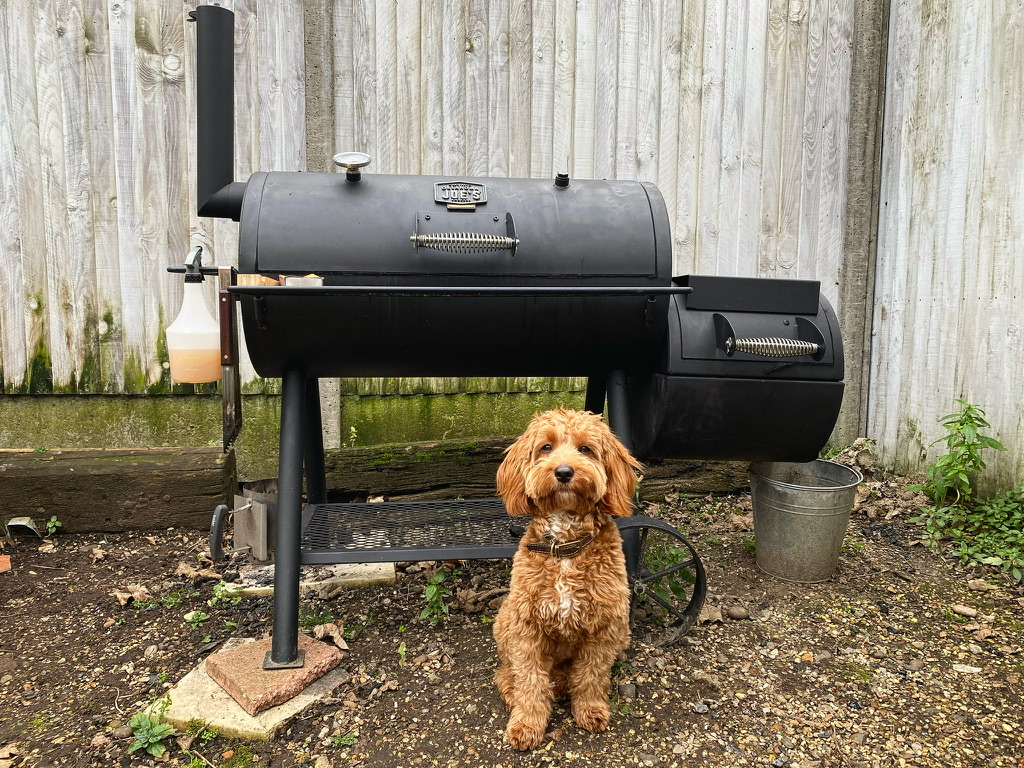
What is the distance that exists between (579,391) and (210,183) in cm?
244

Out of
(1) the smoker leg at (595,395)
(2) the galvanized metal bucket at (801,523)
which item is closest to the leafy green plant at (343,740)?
(1) the smoker leg at (595,395)

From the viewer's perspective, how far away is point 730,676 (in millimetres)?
2248

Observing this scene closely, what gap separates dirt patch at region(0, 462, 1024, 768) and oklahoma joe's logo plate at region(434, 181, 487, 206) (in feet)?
5.20

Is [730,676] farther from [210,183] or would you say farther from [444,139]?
[444,139]

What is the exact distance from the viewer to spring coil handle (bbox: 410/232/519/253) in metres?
2.11

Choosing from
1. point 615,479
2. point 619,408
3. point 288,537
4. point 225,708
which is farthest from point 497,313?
point 225,708

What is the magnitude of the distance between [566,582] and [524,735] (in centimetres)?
44

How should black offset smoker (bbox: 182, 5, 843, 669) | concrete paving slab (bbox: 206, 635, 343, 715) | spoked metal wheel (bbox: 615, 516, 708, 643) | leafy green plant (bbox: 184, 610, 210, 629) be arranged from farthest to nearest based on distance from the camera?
leafy green plant (bbox: 184, 610, 210, 629) < spoked metal wheel (bbox: 615, 516, 708, 643) < black offset smoker (bbox: 182, 5, 843, 669) < concrete paving slab (bbox: 206, 635, 343, 715)

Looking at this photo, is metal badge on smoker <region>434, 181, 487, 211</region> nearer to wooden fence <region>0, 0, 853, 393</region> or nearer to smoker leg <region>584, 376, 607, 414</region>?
smoker leg <region>584, 376, 607, 414</region>

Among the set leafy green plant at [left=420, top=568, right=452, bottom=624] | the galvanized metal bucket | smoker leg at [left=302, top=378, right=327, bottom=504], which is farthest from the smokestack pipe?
the galvanized metal bucket

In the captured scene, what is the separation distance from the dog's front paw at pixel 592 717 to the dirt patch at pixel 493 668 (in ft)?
0.11

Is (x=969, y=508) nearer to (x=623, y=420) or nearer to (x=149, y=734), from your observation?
(x=623, y=420)

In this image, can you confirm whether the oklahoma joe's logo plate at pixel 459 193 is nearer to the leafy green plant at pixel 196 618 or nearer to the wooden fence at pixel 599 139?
the wooden fence at pixel 599 139

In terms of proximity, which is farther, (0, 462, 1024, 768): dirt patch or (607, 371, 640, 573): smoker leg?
(607, 371, 640, 573): smoker leg
